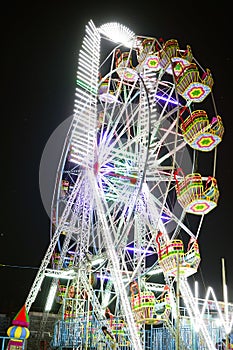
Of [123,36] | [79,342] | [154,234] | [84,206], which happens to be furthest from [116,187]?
[123,36]

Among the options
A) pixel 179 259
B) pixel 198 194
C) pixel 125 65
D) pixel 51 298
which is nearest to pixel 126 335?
pixel 179 259

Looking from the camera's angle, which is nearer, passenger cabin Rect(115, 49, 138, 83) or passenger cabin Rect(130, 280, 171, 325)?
passenger cabin Rect(130, 280, 171, 325)

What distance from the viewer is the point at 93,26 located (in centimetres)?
1794

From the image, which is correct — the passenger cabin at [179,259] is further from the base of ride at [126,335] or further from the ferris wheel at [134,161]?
the base of ride at [126,335]

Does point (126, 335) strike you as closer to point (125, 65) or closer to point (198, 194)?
point (198, 194)

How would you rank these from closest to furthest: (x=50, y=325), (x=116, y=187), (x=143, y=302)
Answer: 1. (x=143, y=302)
2. (x=116, y=187)
3. (x=50, y=325)

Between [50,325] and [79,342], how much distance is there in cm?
548

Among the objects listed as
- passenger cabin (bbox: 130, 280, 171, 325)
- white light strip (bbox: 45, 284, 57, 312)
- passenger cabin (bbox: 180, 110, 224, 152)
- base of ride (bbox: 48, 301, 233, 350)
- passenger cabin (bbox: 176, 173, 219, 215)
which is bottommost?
base of ride (bbox: 48, 301, 233, 350)

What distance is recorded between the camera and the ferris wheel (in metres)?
13.8

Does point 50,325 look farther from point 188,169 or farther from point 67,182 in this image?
point 188,169

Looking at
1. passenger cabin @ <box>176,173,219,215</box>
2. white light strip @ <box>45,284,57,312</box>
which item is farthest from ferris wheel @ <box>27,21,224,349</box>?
white light strip @ <box>45,284,57,312</box>

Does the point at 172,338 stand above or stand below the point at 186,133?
below

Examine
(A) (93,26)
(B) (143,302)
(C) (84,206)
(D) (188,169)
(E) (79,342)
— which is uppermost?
(A) (93,26)

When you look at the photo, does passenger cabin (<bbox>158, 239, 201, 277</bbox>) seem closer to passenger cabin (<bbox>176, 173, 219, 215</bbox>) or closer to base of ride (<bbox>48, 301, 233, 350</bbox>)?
passenger cabin (<bbox>176, 173, 219, 215</bbox>)
